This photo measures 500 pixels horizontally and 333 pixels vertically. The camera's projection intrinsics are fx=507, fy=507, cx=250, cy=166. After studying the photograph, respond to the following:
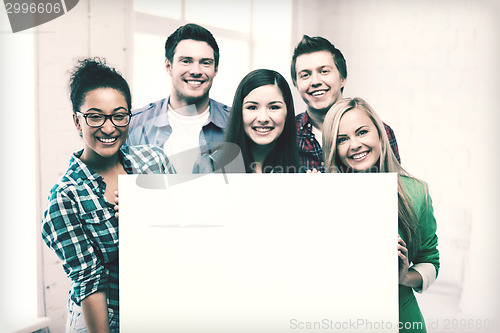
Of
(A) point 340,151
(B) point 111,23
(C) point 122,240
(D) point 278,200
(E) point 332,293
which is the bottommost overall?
(E) point 332,293

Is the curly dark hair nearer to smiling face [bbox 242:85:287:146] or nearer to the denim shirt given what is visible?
the denim shirt

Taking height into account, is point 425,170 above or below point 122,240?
above

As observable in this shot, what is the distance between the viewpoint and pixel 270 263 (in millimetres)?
2373

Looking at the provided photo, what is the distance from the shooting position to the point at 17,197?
246 centimetres

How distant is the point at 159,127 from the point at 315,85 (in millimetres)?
780

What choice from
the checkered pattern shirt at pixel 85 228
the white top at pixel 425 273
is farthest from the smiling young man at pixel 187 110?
the white top at pixel 425 273

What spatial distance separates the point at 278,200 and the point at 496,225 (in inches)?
44.1

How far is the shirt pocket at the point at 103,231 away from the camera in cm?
235

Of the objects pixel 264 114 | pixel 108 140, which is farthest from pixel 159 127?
pixel 264 114

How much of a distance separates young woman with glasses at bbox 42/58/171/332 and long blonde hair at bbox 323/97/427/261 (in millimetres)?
783

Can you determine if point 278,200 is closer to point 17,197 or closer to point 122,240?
point 122,240

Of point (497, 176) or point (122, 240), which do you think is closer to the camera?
point (122, 240)

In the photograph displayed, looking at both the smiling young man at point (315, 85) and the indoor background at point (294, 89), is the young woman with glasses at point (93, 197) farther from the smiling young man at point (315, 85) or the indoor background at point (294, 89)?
the smiling young man at point (315, 85)

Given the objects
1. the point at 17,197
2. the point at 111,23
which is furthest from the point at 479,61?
the point at 17,197
